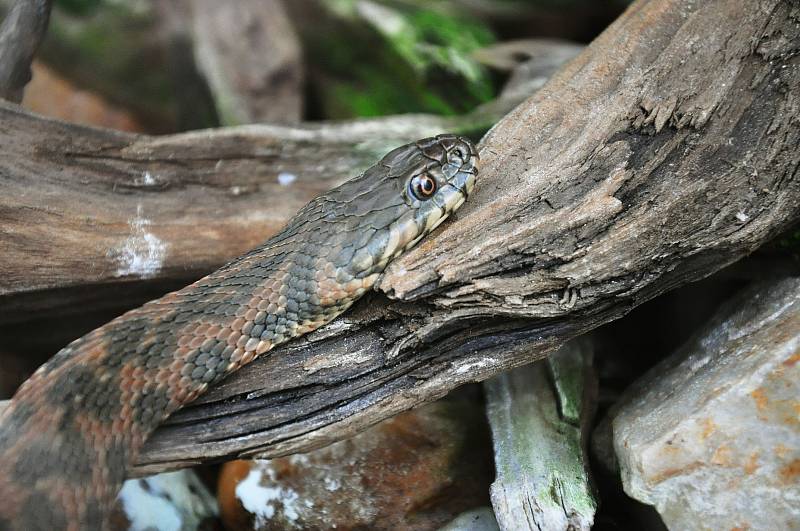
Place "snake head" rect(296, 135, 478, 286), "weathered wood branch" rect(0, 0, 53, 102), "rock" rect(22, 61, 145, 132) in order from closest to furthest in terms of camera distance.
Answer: "snake head" rect(296, 135, 478, 286) < "weathered wood branch" rect(0, 0, 53, 102) < "rock" rect(22, 61, 145, 132)

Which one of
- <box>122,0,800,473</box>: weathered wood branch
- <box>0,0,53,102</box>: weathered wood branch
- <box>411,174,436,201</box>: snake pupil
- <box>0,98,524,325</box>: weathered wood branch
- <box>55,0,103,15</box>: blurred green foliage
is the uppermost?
<box>55,0,103,15</box>: blurred green foliage

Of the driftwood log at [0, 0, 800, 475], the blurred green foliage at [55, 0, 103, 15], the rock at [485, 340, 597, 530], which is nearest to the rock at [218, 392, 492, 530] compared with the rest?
the rock at [485, 340, 597, 530]

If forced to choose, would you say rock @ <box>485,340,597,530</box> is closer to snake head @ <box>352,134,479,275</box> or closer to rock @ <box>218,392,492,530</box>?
rock @ <box>218,392,492,530</box>

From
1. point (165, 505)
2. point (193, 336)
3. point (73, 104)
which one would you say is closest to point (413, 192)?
point (193, 336)

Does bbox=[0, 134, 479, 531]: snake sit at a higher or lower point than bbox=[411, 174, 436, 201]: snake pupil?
lower

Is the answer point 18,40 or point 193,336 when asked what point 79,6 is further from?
point 193,336

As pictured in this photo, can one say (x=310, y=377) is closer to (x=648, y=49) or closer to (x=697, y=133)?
(x=697, y=133)
